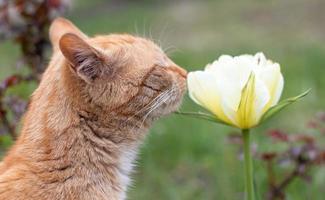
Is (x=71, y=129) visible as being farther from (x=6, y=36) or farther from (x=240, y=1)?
(x=240, y=1)

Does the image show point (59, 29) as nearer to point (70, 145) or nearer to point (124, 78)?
point (124, 78)

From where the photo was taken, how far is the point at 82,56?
7.89ft

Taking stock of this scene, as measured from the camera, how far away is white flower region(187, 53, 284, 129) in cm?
222

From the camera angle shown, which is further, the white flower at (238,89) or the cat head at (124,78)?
→ the cat head at (124,78)

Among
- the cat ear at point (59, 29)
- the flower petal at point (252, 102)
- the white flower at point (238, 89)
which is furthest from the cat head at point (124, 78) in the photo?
the flower petal at point (252, 102)

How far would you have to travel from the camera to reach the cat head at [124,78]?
250 cm

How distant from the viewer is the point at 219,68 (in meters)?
2.28

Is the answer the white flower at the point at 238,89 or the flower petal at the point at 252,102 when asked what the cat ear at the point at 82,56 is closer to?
the white flower at the point at 238,89

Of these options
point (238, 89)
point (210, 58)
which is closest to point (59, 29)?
point (238, 89)

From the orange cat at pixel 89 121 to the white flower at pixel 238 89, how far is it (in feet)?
1.11

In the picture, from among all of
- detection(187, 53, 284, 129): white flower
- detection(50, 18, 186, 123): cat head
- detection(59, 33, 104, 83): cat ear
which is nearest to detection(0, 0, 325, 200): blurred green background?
detection(50, 18, 186, 123): cat head

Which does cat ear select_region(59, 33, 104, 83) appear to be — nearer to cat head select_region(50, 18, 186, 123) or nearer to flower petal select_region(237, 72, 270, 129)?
cat head select_region(50, 18, 186, 123)

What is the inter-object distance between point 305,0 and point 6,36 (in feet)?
19.1

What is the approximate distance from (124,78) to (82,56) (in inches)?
8.6
